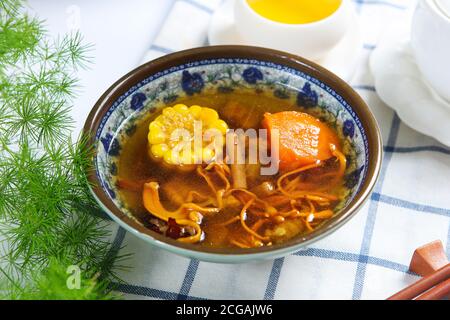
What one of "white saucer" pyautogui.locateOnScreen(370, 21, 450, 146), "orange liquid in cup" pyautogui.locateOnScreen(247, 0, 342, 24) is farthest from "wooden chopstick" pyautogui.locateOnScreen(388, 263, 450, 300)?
"orange liquid in cup" pyautogui.locateOnScreen(247, 0, 342, 24)

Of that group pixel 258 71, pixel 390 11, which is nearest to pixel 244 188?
pixel 258 71

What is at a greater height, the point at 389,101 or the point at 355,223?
the point at 389,101

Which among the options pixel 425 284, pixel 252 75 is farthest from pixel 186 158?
pixel 425 284

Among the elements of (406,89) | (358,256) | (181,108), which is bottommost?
(358,256)

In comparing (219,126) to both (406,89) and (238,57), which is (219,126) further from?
(406,89)

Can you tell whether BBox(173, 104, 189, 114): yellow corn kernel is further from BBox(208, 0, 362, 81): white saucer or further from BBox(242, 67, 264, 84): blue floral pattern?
BBox(208, 0, 362, 81): white saucer
